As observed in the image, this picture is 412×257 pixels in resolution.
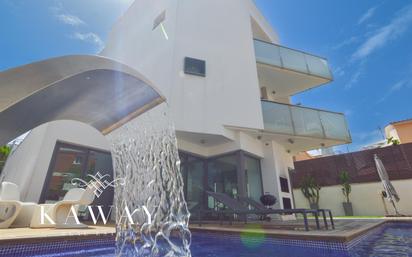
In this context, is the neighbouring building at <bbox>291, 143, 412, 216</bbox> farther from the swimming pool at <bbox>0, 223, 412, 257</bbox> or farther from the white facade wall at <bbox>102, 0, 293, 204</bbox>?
the swimming pool at <bbox>0, 223, 412, 257</bbox>

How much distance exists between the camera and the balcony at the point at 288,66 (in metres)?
10.8

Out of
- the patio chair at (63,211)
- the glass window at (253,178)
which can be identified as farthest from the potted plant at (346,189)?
the patio chair at (63,211)

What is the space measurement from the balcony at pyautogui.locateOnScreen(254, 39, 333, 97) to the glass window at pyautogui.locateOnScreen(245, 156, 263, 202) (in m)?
4.56

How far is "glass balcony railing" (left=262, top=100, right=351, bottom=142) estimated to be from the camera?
29.8 feet

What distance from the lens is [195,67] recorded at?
9.01m

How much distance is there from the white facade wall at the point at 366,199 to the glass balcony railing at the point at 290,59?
673 centimetres

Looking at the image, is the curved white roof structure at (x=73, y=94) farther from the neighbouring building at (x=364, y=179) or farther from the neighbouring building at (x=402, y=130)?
the neighbouring building at (x=402, y=130)

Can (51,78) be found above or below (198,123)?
below

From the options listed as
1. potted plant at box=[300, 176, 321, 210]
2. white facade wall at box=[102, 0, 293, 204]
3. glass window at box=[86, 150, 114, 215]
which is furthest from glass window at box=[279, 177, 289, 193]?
glass window at box=[86, 150, 114, 215]

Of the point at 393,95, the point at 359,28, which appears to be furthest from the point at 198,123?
the point at 393,95

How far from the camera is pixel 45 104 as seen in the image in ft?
4.69

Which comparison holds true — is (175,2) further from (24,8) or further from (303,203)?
(303,203)

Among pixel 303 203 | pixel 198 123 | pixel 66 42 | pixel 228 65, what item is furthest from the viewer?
pixel 303 203

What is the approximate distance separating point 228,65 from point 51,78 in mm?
8777
